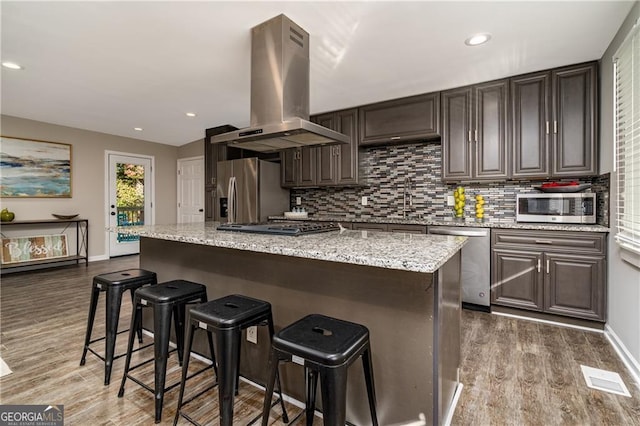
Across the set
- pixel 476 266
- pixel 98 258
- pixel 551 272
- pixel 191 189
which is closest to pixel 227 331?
pixel 476 266

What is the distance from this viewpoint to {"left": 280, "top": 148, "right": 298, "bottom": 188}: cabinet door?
183 inches

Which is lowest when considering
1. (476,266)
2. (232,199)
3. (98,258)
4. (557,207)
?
(98,258)

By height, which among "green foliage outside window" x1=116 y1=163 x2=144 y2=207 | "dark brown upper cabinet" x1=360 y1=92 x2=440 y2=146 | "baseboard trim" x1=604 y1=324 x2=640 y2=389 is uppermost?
"dark brown upper cabinet" x1=360 y1=92 x2=440 y2=146

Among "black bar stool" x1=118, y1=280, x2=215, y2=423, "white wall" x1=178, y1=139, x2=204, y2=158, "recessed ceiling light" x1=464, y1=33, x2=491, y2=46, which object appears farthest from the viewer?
"white wall" x1=178, y1=139, x2=204, y2=158

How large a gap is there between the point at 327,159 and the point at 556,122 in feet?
8.48

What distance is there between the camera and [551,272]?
9.02 ft

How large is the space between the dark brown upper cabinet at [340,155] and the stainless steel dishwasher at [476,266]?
4.95ft

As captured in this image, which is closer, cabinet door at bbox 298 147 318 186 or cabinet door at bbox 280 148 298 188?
cabinet door at bbox 298 147 318 186

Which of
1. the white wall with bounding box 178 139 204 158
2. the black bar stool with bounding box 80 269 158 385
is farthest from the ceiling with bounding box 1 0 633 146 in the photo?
the white wall with bounding box 178 139 204 158

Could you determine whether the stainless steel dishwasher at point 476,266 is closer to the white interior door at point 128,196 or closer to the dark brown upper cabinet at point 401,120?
the dark brown upper cabinet at point 401,120

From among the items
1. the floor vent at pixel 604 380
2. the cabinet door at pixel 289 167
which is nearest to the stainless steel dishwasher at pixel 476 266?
the floor vent at pixel 604 380

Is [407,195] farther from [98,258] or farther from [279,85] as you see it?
[98,258]

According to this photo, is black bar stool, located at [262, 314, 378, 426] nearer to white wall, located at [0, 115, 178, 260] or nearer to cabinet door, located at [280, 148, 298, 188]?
cabinet door, located at [280, 148, 298, 188]

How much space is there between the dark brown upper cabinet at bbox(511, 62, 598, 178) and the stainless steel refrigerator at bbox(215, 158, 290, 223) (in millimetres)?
3159
